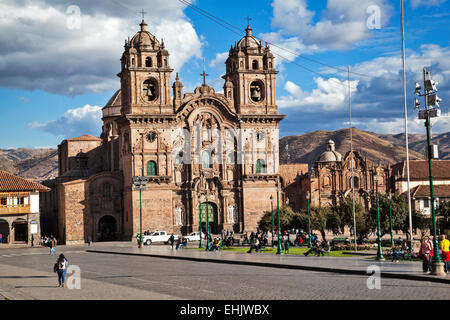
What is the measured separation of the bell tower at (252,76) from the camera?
7375 cm

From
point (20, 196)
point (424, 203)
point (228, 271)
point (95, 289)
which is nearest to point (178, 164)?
point (20, 196)

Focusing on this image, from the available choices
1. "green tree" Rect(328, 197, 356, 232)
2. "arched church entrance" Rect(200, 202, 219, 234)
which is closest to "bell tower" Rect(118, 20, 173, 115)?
"arched church entrance" Rect(200, 202, 219, 234)

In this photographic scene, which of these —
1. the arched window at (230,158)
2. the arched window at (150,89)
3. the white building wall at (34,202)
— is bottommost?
the white building wall at (34,202)

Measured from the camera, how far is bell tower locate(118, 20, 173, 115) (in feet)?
228

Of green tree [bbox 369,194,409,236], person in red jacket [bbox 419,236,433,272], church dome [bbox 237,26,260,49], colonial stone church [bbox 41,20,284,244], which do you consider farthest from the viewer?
church dome [bbox 237,26,260,49]

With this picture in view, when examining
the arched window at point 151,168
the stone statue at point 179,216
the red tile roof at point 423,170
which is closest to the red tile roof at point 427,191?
the red tile roof at point 423,170

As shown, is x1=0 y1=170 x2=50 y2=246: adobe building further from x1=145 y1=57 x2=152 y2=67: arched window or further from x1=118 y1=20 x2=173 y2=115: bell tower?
x1=145 y1=57 x2=152 y2=67: arched window

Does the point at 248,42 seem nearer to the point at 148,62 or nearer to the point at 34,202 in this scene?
the point at 148,62

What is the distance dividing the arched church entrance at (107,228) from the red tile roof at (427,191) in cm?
3497

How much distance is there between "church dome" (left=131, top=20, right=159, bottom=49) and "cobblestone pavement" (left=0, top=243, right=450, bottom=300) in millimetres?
42132

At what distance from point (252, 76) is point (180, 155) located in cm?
1192

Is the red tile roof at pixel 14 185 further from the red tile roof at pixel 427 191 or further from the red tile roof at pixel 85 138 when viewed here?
the red tile roof at pixel 427 191

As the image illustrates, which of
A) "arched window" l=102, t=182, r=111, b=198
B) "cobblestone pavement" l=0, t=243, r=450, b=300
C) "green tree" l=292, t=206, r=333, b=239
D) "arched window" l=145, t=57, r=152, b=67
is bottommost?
"cobblestone pavement" l=0, t=243, r=450, b=300

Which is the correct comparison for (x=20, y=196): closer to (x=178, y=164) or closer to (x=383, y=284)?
(x=178, y=164)
